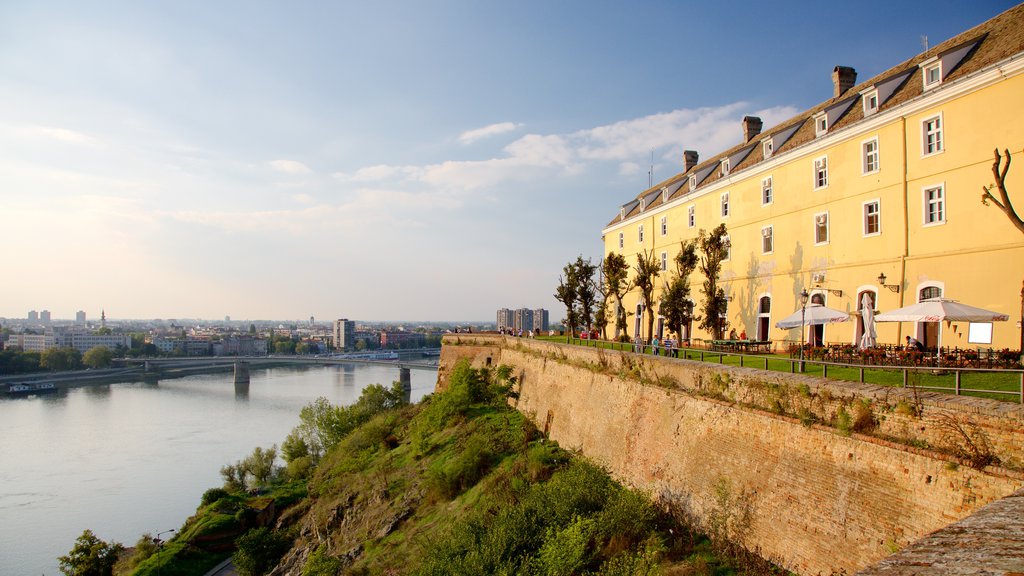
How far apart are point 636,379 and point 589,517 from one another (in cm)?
442

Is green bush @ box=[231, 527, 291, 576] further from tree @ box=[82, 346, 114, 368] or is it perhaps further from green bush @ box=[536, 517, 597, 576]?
tree @ box=[82, 346, 114, 368]

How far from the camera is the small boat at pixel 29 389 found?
3223 inches

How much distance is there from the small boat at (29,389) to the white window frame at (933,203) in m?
105

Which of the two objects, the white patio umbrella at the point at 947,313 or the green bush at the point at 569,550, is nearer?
the green bush at the point at 569,550

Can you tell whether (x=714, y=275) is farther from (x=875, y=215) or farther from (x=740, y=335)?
(x=875, y=215)

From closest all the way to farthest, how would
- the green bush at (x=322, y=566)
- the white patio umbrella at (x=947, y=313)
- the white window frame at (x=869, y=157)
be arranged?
the white patio umbrella at (x=947, y=313)
the white window frame at (x=869, y=157)
the green bush at (x=322, y=566)

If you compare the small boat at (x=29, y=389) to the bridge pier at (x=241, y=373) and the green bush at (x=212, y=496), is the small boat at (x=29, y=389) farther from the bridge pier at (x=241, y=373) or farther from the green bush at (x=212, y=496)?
the green bush at (x=212, y=496)

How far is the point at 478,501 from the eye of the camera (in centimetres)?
1834

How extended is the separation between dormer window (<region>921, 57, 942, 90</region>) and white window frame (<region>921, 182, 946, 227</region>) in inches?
112

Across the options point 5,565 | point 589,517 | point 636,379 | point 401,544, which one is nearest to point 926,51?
point 636,379

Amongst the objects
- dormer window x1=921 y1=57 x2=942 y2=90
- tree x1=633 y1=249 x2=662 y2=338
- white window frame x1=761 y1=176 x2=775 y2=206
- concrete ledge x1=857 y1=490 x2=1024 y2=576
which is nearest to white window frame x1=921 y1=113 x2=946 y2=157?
dormer window x1=921 y1=57 x2=942 y2=90

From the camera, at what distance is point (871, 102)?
61.8ft

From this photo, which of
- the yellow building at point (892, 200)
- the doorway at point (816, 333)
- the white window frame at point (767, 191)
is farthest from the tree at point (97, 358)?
the doorway at point (816, 333)

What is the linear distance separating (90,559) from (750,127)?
3676cm
